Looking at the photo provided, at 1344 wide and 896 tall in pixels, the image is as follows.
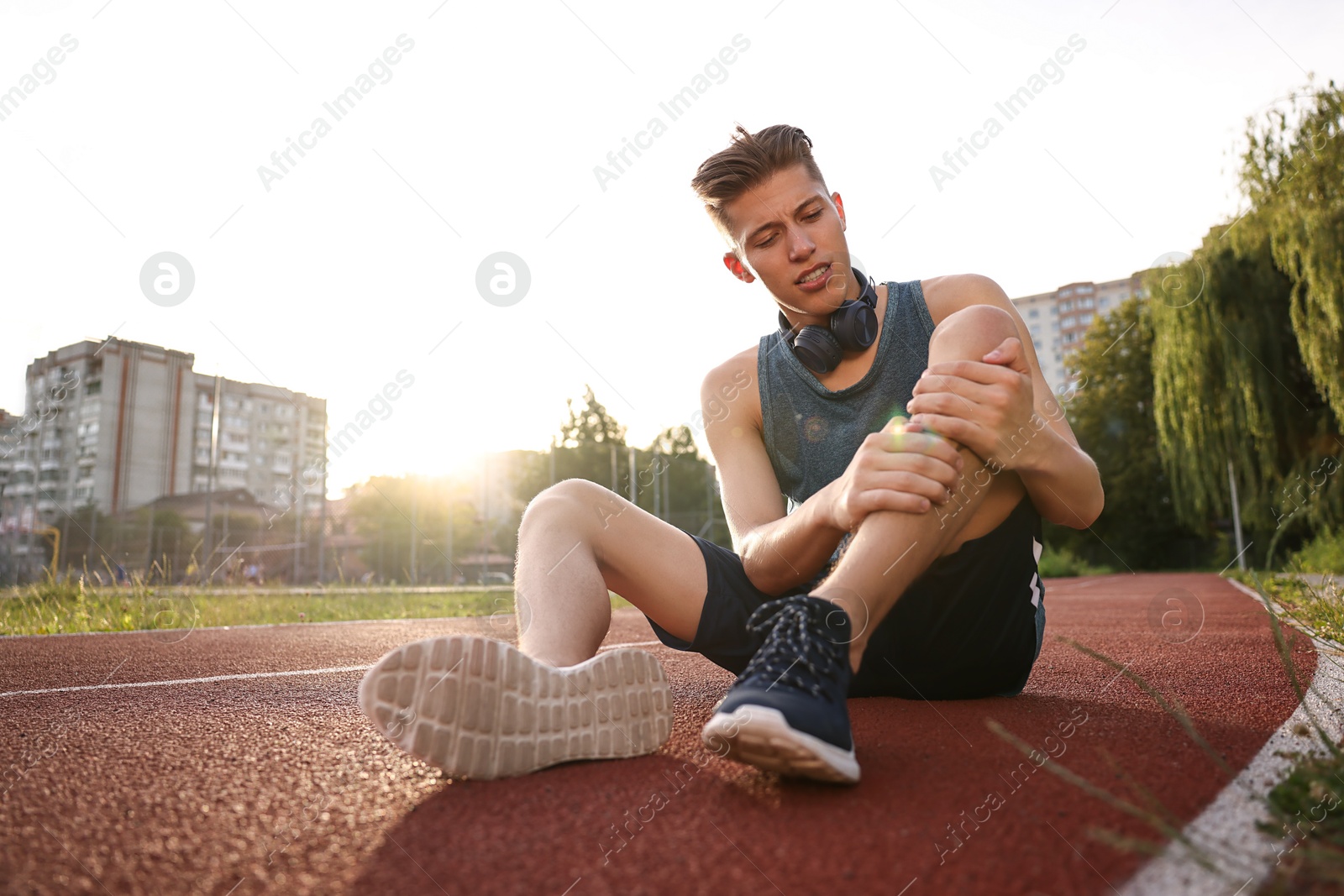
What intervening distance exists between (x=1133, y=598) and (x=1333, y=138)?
6.78m

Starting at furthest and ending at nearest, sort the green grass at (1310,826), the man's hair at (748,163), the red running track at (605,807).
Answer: the man's hair at (748,163) < the red running track at (605,807) < the green grass at (1310,826)

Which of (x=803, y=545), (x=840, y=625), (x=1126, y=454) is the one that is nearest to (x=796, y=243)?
(x=803, y=545)

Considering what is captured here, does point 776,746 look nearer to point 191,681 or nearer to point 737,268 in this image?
point 737,268

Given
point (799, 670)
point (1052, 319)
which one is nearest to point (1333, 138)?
point (799, 670)

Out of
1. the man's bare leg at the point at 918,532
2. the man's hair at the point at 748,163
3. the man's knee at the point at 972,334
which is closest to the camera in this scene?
the man's bare leg at the point at 918,532

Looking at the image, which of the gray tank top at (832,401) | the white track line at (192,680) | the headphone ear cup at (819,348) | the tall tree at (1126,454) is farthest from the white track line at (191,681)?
the tall tree at (1126,454)

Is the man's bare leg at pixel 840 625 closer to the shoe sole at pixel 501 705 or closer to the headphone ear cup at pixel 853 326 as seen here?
the shoe sole at pixel 501 705

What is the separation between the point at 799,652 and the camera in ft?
4.15

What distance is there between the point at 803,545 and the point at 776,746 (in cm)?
64

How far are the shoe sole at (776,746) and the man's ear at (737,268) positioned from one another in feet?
5.31

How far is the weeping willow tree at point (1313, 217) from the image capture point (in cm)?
1010

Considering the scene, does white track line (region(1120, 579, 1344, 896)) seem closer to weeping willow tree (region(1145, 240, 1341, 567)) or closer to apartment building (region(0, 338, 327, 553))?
weeping willow tree (region(1145, 240, 1341, 567))

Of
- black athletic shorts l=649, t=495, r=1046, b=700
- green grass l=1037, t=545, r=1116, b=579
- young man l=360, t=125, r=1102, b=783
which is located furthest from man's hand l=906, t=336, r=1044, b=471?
green grass l=1037, t=545, r=1116, b=579

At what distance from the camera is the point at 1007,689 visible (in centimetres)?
206
